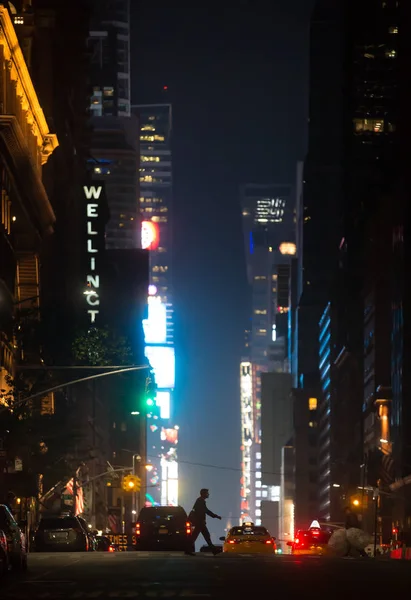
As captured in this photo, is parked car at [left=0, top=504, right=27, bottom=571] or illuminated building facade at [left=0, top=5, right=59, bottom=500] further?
illuminated building facade at [left=0, top=5, right=59, bottom=500]

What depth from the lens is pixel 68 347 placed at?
68.8m

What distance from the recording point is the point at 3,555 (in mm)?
27078

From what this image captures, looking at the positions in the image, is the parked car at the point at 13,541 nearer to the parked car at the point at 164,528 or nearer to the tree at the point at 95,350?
the parked car at the point at 164,528

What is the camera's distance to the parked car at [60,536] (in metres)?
50.2

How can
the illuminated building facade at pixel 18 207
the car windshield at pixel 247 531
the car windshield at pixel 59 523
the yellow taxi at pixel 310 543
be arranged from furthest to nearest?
the illuminated building facade at pixel 18 207 → the yellow taxi at pixel 310 543 → the car windshield at pixel 247 531 → the car windshield at pixel 59 523

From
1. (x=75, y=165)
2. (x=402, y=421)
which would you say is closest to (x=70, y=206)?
(x=75, y=165)

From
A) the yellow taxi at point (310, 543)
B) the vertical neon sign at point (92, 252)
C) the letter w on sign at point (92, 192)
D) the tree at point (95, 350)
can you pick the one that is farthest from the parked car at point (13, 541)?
the letter w on sign at point (92, 192)

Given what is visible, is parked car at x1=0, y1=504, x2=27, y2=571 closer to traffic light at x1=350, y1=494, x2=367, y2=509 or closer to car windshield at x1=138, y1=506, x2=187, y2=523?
car windshield at x1=138, y1=506, x2=187, y2=523

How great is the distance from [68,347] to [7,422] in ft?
36.6

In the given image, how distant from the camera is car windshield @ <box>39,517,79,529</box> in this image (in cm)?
5062

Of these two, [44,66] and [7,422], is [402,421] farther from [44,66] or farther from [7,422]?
[7,422]

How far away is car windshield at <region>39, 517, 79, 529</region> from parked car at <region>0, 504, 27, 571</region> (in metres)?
20.7

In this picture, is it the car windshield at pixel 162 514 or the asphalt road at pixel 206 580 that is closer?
the asphalt road at pixel 206 580

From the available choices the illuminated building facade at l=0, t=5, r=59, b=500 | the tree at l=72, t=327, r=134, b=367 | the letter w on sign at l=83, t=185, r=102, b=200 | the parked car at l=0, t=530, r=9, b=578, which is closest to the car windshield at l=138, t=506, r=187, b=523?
the illuminated building facade at l=0, t=5, r=59, b=500
